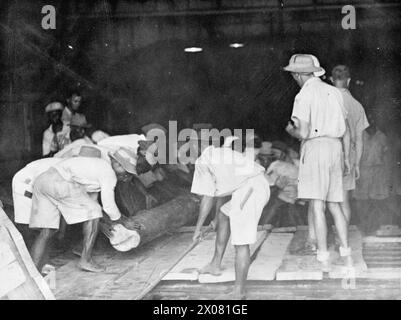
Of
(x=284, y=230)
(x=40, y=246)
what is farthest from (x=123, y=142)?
(x=284, y=230)

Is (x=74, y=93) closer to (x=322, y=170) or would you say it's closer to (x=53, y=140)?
(x=53, y=140)

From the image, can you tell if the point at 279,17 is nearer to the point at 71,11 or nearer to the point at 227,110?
the point at 227,110

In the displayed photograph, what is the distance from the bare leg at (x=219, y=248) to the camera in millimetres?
5449

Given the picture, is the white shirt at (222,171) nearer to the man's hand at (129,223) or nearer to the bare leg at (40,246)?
the man's hand at (129,223)

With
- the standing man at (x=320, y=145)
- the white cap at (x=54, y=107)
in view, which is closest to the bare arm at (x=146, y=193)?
the white cap at (x=54, y=107)

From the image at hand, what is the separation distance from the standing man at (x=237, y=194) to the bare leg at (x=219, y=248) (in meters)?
0.09

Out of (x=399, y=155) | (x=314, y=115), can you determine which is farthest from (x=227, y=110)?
(x=314, y=115)

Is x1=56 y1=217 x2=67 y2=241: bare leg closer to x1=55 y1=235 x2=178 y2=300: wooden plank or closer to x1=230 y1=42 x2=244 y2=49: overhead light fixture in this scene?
x1=55 y1=235 x2=178 y2=300: wooden plank

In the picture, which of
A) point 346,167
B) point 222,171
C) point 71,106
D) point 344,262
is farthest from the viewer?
point 71,106

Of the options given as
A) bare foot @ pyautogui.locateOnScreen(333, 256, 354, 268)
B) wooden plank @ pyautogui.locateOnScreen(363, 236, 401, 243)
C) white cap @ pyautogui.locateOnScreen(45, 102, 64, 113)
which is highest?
white cap @ pyautogui.locateOnScreen(45, 102, 64, 113)

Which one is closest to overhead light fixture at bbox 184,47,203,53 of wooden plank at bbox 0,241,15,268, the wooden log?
the wooden log

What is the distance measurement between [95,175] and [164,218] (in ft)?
3.58

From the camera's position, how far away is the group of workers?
5203 millimetres

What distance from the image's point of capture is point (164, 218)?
6.71 m
